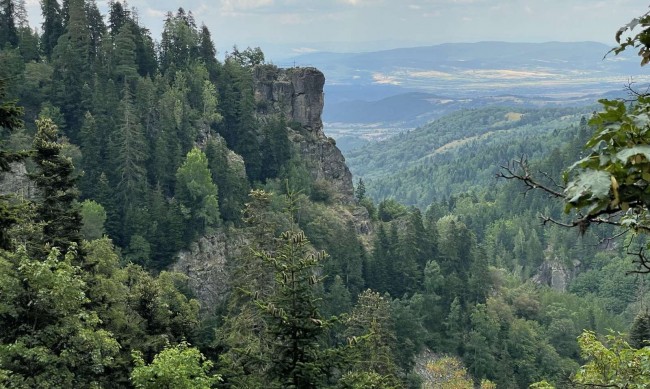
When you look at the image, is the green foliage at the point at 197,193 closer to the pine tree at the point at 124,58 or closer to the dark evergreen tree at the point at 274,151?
the pine tree at the point at 124,58

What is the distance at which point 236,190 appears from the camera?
2906 inches

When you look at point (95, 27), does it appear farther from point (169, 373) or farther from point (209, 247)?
point (169, 373)

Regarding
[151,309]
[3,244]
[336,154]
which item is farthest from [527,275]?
[3,244]

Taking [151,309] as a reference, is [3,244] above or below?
above

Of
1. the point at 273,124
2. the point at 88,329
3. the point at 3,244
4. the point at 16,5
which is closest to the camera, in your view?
the point at 3,244

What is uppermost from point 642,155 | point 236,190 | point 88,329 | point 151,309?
point 642,155

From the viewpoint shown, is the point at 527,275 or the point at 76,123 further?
the point at 527,275

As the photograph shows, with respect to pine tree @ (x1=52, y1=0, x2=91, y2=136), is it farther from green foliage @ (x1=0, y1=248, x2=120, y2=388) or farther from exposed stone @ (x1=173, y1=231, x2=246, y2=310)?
green foliage @ (x1=0, y1=248, x2=120, y2=388)

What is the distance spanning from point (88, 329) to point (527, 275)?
135m

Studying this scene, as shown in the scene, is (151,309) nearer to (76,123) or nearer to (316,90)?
(76,123)

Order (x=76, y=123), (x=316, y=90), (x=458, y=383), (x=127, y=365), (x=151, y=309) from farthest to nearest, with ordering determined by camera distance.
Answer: (x=316, y=90), (x=76, y=123), (x=458, y=383), (x=151, y=309), (x=127, y=365)

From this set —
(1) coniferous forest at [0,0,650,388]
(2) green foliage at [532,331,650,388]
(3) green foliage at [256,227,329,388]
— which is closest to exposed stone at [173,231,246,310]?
(1) coniferous forest at [0,0,650,388]

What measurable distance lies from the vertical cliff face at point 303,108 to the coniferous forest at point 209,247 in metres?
0.30

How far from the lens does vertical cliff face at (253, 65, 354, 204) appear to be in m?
92.5
